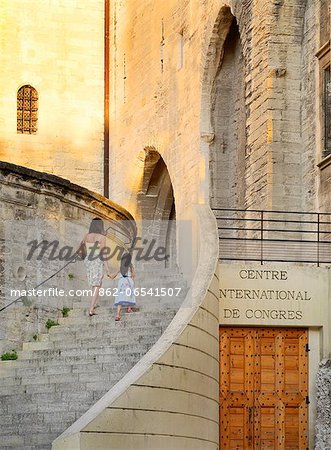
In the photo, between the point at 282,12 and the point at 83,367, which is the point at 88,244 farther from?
the point at 282,12

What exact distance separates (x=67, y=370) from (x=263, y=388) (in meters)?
3.20

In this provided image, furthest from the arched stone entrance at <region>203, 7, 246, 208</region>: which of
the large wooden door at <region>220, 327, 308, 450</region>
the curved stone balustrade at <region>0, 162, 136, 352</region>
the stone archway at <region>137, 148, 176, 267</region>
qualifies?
the large wooden door at <region>220, 327, 308, 450</region>

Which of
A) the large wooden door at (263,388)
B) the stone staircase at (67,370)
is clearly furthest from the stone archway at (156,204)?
the stone staircase at (67,370)

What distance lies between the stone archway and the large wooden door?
52.7 feet

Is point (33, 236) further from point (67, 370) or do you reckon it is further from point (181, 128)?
point (181, 128)

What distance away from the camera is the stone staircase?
59.9 feet

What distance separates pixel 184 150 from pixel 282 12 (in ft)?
21.1

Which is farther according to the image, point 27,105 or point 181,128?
point 27,105

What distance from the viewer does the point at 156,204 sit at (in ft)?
125

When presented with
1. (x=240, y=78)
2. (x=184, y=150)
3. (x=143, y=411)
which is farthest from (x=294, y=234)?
(x=143, y=411)

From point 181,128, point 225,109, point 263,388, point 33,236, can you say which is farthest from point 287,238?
point 181,128

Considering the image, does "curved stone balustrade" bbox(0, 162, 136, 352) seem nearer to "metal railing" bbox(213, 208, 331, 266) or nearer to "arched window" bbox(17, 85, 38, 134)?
"metal railing" bbox(213, 208, 331, 266)

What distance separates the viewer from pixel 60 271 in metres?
23.1

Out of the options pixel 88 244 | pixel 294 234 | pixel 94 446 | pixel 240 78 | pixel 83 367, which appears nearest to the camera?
pixel 94 446
